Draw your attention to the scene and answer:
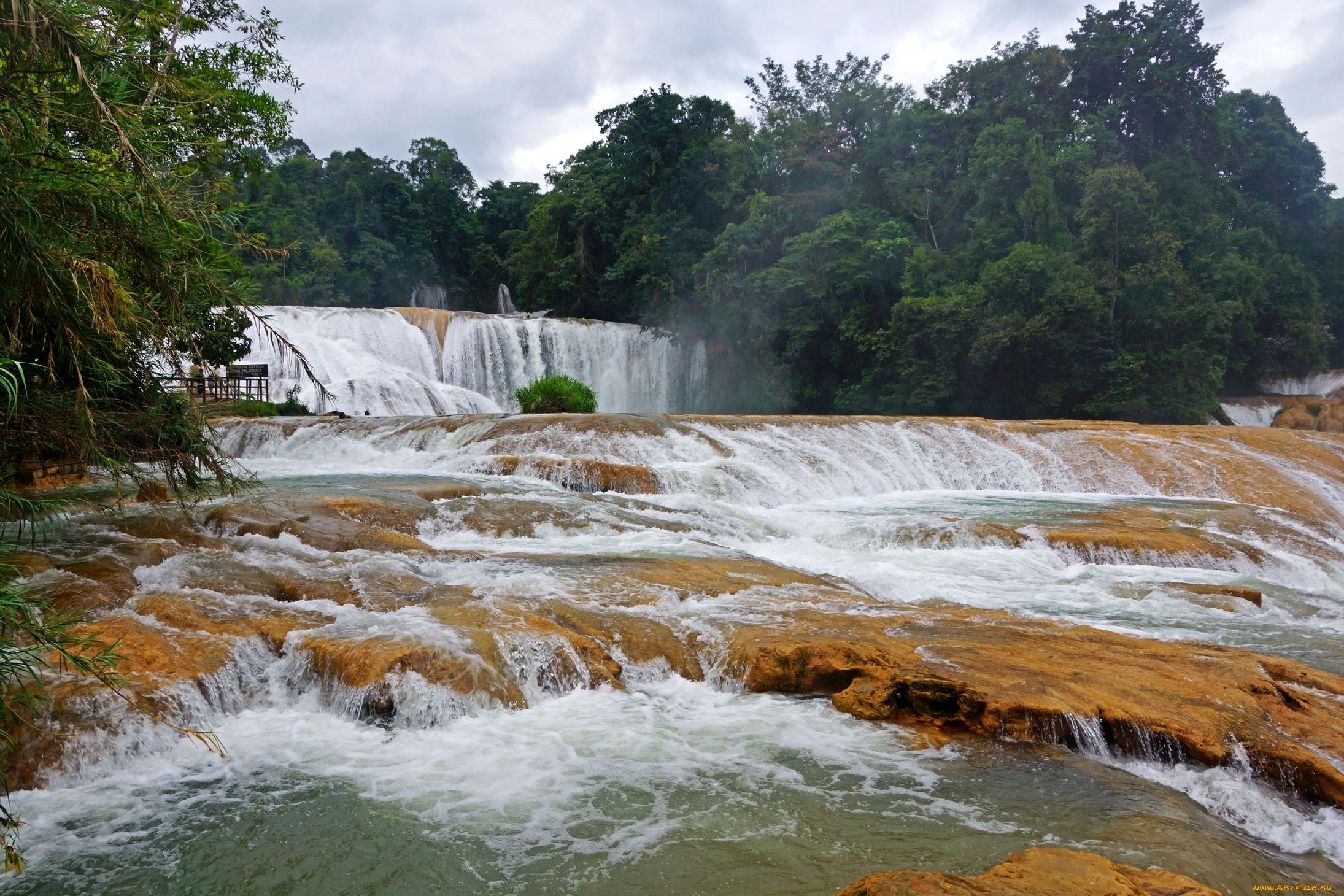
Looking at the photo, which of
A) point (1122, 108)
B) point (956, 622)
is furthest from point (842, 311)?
point (956, 622)

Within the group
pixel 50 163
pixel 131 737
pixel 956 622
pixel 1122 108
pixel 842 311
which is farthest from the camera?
pixel 1122 108

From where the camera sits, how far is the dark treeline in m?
21.1

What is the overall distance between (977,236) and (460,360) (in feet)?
52.8

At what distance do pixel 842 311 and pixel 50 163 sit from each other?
22572mm

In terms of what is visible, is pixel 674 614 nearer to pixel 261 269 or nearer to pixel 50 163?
pixel 50 163

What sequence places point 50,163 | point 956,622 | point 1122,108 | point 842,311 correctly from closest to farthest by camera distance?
point 50,163 < point 956,622 < point 842,311 < point 1122,108


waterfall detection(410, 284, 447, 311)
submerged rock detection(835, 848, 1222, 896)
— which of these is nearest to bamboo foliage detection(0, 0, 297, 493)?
submerged rock detection(835, 848, 1222, 896)

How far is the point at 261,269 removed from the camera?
31.0m

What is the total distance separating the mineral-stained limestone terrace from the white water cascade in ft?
25.9

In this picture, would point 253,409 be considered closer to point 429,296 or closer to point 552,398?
point 552,398

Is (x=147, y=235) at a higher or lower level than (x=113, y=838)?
higher

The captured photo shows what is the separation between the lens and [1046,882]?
203 cm

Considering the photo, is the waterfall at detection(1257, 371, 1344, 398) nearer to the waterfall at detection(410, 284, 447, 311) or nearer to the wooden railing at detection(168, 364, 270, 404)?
the wooden railing at detection(168, 364, 270, 404)

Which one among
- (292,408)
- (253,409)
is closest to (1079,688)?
(253,409)
